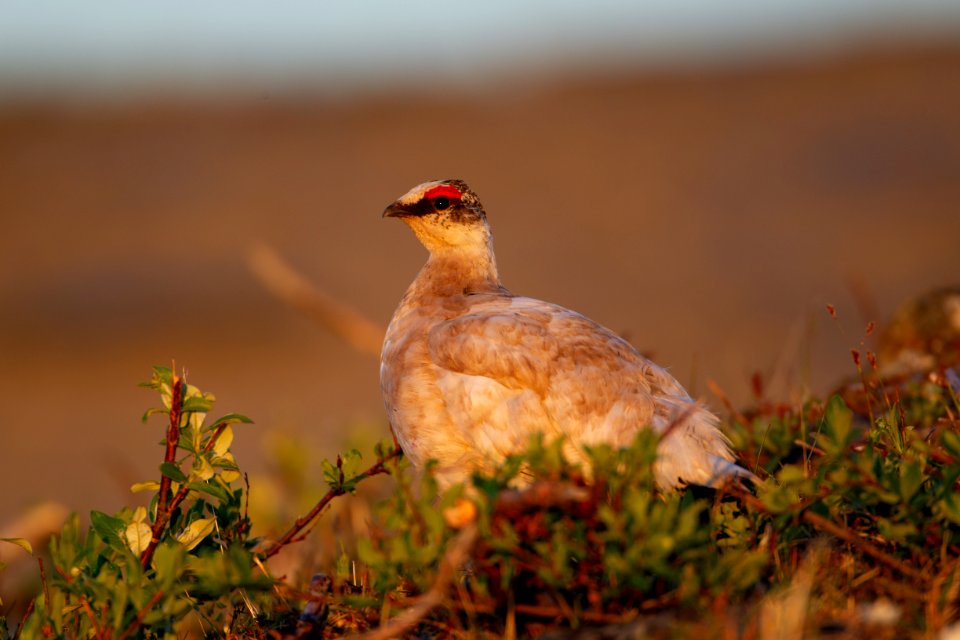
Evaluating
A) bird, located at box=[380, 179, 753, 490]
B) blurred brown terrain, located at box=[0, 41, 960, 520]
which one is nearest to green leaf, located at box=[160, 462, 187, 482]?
bird, located at box=[380, 179, 753, 490]

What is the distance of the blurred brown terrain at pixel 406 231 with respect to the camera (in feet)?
45.6

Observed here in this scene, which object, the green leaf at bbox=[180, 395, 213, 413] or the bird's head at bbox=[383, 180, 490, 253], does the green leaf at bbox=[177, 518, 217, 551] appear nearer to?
the green leaf at bbox=[180, 395, 213, 413]

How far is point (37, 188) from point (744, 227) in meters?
12.8

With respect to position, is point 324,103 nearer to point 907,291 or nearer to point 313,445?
point 907,291

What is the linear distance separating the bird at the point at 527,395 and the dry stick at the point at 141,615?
1158 mm

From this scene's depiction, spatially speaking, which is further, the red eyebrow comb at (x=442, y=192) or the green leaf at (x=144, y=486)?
the red eyebrow comb at (x=442, y=192)

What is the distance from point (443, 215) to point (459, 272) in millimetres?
306

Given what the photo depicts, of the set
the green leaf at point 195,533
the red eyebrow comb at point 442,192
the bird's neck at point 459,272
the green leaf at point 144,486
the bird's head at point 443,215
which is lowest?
the green leaf at point 195,533

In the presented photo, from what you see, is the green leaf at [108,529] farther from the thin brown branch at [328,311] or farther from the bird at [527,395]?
the thin brown branch at [328,311]

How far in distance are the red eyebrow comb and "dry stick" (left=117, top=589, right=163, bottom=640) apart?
8.95ft

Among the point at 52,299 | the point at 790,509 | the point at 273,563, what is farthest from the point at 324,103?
the point at 790,509

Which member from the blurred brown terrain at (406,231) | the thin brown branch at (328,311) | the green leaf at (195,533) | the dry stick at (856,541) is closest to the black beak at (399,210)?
the thin brown branch at (328,311)

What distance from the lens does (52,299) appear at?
1741 cm

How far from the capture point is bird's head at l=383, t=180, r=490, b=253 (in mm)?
5641
